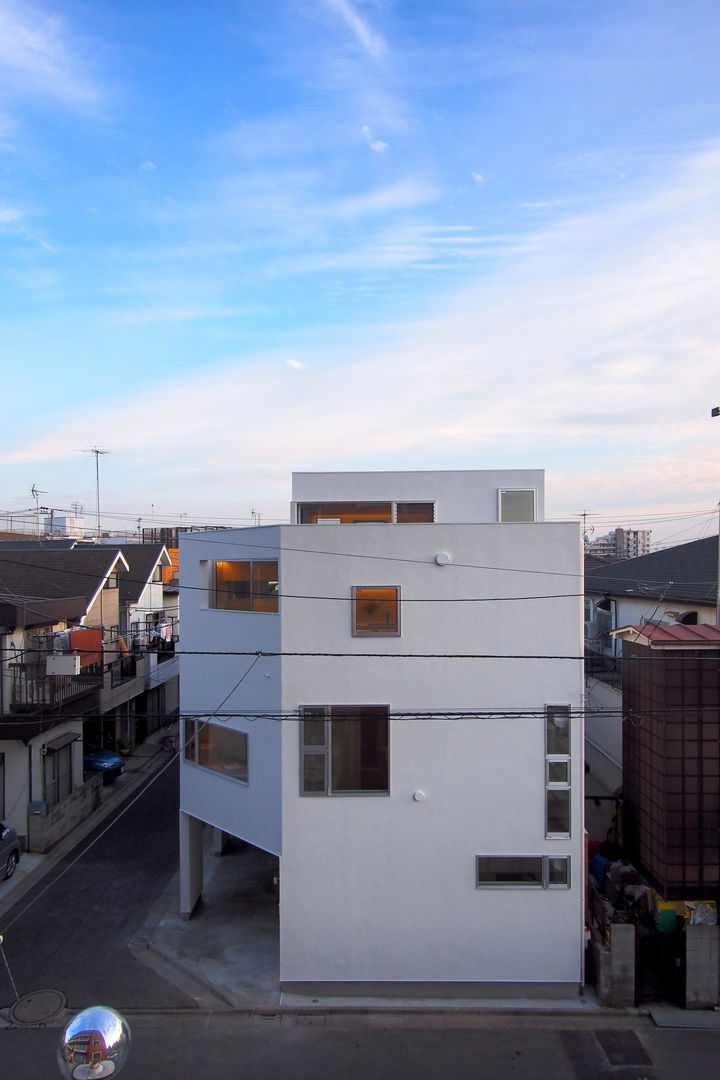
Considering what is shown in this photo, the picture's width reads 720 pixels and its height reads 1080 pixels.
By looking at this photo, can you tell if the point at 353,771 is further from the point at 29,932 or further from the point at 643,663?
the point at 29,932

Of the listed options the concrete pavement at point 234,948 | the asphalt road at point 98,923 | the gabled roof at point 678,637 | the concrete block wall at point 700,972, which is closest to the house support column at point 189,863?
the concrete pavement at point 234,948

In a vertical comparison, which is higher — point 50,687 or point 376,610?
point 376,610

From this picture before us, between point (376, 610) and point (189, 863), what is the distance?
18.9ft

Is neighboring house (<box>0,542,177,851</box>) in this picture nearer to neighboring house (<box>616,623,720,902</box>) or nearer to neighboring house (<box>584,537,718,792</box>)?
neighboring house (<box>616,623,720,902</box>)

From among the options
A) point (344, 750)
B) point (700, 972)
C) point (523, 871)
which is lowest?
point (700, 972)

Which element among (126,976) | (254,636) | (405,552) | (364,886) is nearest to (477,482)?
(405,552)

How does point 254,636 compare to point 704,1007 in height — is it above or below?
above

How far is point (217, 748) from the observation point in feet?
37.8

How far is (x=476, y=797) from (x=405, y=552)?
361cm

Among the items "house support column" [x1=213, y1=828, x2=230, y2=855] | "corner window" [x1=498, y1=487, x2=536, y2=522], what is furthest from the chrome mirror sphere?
"house support column" [x1=213, y1=828, x2=230, y2=855]

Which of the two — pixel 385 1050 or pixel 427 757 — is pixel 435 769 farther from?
pixel 385 1050

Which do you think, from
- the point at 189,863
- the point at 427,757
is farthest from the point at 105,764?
the point at 427,757

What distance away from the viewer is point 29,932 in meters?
11.5

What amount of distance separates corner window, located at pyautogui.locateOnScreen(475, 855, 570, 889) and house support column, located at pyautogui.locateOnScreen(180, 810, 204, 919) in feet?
16.6
